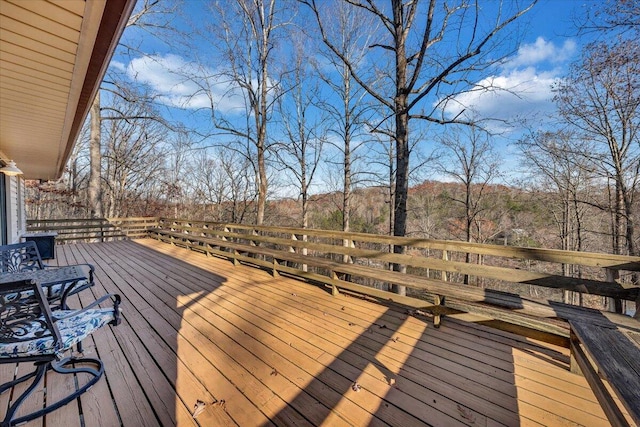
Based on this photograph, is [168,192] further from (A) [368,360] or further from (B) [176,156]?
(A) [368,360]

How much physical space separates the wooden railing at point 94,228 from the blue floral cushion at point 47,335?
915cm

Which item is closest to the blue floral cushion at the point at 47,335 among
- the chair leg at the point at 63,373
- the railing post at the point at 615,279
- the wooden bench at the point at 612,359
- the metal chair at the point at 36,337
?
the metal chair at the point at 36,337

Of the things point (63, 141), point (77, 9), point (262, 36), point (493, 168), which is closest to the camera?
point (77, 9)

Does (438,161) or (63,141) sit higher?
(438,161)

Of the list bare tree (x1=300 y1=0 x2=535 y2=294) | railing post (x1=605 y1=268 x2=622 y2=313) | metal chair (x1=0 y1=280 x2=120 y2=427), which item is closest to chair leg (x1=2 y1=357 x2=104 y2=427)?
metal chair (x1=0 y1=280 x2=120 y2=427)

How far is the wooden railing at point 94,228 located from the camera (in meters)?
8.84

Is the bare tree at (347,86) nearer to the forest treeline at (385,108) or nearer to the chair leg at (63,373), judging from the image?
the forest treeline at (385,108)

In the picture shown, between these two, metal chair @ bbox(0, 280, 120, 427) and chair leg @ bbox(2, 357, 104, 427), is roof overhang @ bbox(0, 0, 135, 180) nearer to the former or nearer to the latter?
metal chair @ bbox(0, 280, 120, 427)

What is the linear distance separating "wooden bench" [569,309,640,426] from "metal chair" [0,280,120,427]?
2.85 meters

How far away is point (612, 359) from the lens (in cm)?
138

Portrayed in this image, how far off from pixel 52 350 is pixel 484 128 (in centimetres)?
534

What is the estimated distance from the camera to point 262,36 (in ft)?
24.7

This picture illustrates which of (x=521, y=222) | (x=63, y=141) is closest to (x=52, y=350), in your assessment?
(x=63, y=141)

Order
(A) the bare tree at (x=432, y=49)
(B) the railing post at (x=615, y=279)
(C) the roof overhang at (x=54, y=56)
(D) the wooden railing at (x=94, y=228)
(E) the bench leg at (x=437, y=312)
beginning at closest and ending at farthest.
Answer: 1. (C) the roof overhang at (x=54, y=56)
2. (B) the railing post at (x=615, y=279)
3. (E) the bench leg at (x=437, y=312)
4. (A) the bare tree at (x=432, y=49)
5. (D) the wooden railing at (x=94, y=228)
